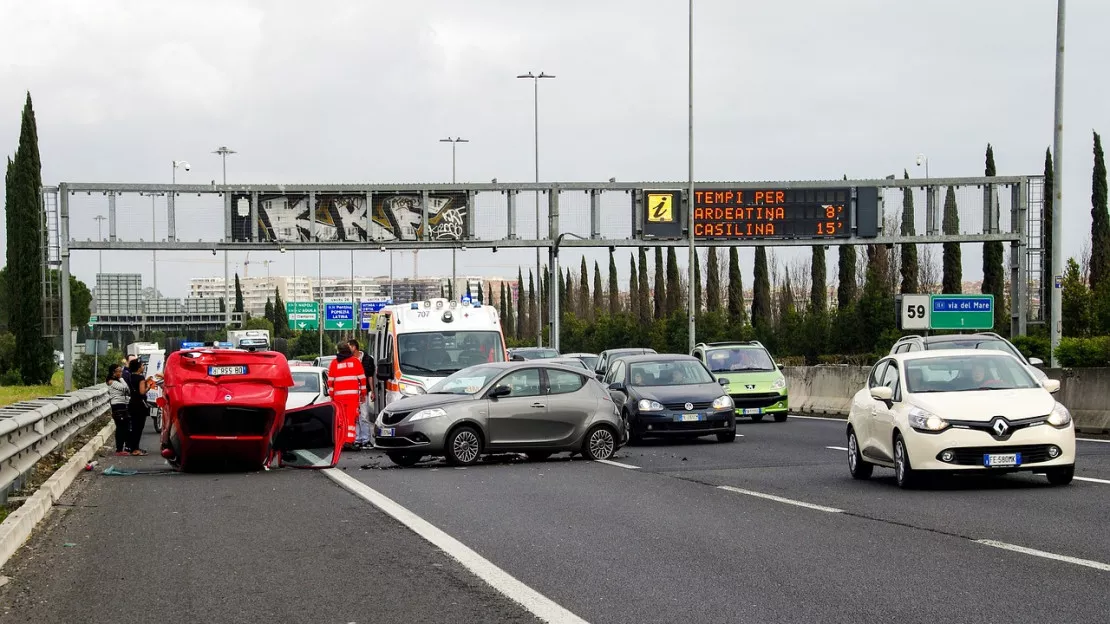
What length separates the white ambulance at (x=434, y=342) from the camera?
84.4 feet

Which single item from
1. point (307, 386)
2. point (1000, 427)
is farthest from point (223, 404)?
point (1000, 427)

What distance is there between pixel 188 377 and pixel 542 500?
613cm

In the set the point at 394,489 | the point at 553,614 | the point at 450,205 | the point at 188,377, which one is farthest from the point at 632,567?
the point at 450,205

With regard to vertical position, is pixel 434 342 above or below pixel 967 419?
above

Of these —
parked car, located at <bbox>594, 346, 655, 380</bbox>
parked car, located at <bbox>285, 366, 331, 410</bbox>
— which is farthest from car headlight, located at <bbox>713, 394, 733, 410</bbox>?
parked car, located at <bbox>594, 346, 655, 380</bbox>

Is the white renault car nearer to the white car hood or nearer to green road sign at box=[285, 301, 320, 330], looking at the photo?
the white car hood

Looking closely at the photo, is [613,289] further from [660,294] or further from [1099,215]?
[1099,215]

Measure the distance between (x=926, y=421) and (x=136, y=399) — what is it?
14378mm

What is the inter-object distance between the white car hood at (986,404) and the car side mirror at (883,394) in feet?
1.11

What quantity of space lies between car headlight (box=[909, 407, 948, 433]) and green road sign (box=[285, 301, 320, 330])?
262ft

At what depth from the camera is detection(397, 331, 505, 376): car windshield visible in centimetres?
2583

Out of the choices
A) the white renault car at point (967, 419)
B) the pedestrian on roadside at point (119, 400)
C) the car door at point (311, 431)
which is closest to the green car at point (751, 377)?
the car door at point (311, 431)

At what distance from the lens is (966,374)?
1505 cm

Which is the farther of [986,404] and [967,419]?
[986,404]
